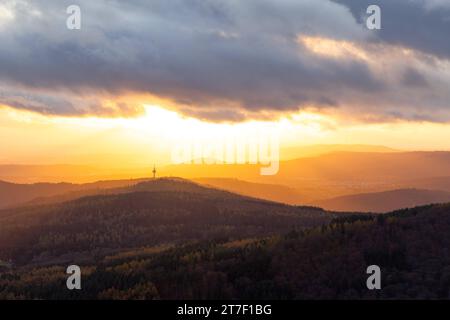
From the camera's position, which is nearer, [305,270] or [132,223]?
[305,270]

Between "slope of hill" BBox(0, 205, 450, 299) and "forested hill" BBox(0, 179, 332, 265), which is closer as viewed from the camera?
"slope of hill" BBox(0, 205, 450, 299)

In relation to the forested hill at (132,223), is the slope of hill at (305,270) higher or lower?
higher

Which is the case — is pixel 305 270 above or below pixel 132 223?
above

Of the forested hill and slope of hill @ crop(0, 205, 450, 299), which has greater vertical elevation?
slope of hill @ crop(0, 205, 450, 299)

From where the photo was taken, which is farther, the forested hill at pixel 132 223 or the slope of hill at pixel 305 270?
the forested hill at pixel 132 223
